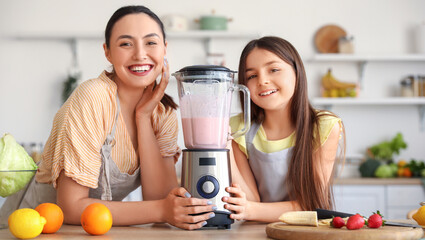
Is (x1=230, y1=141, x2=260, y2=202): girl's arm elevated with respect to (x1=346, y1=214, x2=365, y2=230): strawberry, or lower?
elevated

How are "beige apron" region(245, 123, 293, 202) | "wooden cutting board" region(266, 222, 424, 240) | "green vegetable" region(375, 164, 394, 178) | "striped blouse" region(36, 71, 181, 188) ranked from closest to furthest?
"wooden cutting board" region(266, 222, 424, 240)
"striped blouse" region(36, 71, 181, 188)
"beige apron" region(245, 123, 293, 202)
"green vegetable" region(375, 164, 394, 178)

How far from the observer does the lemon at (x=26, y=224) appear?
1.01m

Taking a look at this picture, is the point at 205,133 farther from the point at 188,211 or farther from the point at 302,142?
Answer: the point at 302,142

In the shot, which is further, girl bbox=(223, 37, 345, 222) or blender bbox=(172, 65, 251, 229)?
girl bbox=(223, 37, 345, 222)

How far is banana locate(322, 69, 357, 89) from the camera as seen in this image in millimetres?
3834

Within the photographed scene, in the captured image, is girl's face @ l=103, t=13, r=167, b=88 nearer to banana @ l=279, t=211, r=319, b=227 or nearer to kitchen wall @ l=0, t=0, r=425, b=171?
banana @ l=279, t=211, r=319, b=227

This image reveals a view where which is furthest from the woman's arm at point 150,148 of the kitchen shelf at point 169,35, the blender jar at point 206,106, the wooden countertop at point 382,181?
the kitchen shelf at point 169,35

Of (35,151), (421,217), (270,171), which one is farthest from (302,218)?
(35,151)

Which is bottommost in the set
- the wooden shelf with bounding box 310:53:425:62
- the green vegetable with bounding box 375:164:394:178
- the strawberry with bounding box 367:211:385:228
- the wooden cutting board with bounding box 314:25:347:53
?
the green vegetable with bounding box 375:164:394:178

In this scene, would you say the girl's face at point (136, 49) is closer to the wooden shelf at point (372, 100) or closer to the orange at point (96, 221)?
the orange at point (96, 221)

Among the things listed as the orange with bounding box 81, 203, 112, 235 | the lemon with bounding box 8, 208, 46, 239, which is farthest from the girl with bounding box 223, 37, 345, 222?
the lemon with bounding box 8, 208, 46, 239

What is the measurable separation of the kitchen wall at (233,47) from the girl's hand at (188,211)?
2847 millimetres

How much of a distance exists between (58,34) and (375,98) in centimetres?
250

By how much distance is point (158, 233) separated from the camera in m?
1.11
